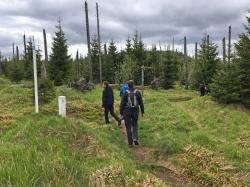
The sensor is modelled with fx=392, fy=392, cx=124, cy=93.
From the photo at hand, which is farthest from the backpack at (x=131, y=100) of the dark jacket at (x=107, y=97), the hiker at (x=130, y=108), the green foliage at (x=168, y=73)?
the green foliage at (x=168, y=73)

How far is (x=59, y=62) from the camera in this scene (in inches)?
1564

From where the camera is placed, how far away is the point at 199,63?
35.5 m

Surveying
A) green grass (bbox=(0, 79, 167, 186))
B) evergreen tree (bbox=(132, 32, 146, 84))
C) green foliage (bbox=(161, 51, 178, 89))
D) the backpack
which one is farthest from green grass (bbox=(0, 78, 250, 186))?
evergreen tree (bbox=(132, 32, 146, 84))

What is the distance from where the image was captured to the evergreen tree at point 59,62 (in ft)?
129

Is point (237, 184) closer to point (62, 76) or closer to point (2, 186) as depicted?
point (2, 186)

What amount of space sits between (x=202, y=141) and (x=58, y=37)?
→ 30708mm

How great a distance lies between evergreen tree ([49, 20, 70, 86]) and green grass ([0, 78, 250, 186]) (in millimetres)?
21703

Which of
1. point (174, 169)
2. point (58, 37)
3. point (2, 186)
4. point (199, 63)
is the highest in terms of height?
point (58, 37)

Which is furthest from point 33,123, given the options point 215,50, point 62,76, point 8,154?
point 62,76

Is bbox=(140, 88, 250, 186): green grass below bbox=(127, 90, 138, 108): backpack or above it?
below

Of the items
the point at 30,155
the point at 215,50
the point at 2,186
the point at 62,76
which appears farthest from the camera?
the point at 62,76

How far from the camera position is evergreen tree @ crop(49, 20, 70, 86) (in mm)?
39281

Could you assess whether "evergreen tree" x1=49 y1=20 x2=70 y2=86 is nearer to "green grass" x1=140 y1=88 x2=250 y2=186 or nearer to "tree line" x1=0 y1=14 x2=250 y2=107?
"tree line" x1=0 y1=14 x2=250 y2=107

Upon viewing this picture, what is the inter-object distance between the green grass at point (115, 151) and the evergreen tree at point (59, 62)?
71.2ft
